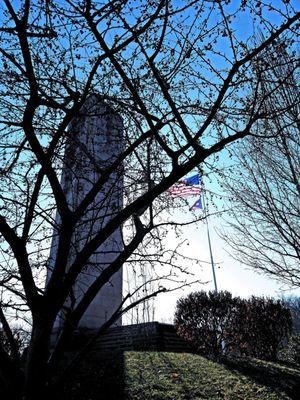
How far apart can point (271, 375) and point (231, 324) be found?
2756 mm

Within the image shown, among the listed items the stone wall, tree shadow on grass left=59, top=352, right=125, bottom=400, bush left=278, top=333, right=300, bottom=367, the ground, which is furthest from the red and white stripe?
bush left=278, top=333, right=300, bottom=367

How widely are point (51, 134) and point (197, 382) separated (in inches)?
190

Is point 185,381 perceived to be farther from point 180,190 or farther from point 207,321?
point 207,321

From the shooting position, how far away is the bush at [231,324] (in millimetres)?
8852

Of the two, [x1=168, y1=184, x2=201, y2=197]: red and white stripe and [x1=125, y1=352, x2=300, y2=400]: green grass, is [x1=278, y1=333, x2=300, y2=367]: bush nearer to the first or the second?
[x1=125, y1=352, x2=300, y2=400]: green grass

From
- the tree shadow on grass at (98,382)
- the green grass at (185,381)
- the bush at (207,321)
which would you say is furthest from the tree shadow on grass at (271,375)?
the tree shadow on grass at (98,382)

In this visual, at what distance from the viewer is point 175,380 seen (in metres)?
5.44

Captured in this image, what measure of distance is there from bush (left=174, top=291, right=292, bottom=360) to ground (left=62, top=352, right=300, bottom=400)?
74.3 inches

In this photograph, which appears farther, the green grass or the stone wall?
the stone wall

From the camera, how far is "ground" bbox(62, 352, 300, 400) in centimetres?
489

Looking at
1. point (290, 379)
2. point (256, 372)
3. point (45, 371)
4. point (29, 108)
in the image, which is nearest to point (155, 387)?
point (256, 372)

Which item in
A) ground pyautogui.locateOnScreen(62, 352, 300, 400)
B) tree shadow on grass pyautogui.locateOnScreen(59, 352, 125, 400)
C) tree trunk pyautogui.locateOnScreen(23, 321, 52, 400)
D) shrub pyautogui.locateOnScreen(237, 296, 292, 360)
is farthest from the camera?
shrub pyautogui.locateOnScreen(237, 296, 292, 360)

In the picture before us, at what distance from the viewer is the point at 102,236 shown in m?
2.54

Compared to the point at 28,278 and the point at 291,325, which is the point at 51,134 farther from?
the point at 291,325
